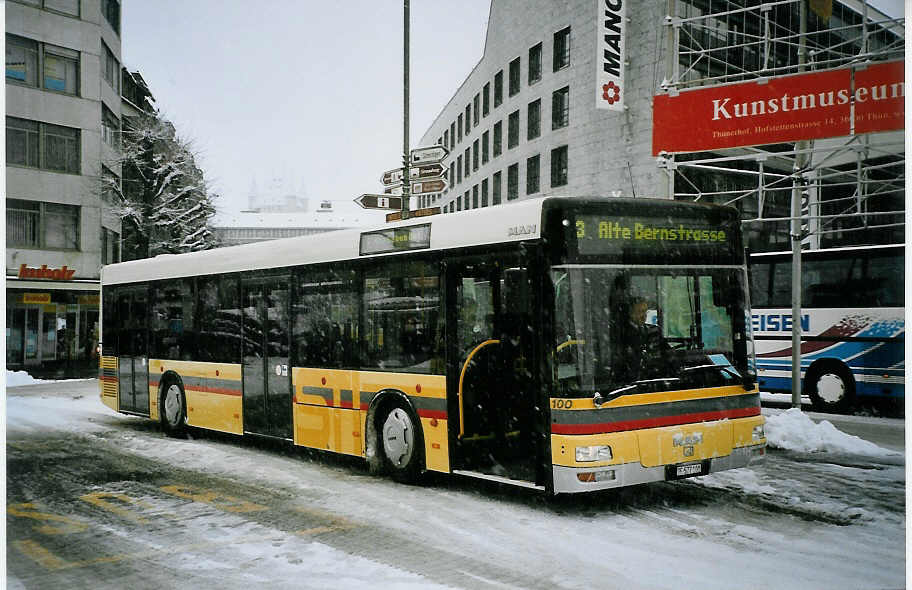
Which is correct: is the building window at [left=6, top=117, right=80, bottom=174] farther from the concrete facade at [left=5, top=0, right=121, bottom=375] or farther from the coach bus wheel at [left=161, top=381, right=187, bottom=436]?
the coach bus wheel at [left=161, top=381, right=187, bottom=436]

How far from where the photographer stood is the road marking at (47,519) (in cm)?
759

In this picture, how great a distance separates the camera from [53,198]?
30.2 m

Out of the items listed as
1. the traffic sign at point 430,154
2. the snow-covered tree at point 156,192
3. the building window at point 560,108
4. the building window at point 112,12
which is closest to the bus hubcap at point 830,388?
the traffic sign at point 430,154

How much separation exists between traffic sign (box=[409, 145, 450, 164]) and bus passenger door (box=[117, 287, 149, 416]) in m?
5.25

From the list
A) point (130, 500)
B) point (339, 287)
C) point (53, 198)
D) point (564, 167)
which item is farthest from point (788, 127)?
point (53, 198)

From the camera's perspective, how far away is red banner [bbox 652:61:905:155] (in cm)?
1260

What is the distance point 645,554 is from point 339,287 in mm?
5375

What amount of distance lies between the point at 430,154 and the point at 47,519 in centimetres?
881

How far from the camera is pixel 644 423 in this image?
7652 millimetres

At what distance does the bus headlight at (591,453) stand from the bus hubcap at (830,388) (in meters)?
12.3

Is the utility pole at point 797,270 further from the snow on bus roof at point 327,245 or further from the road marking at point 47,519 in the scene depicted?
the road marking at point 47,519

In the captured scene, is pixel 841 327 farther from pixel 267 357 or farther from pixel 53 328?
pixel 53 328

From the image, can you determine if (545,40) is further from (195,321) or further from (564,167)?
(195,321)

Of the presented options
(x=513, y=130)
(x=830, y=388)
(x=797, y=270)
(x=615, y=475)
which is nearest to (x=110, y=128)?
(x=513, y=130)
